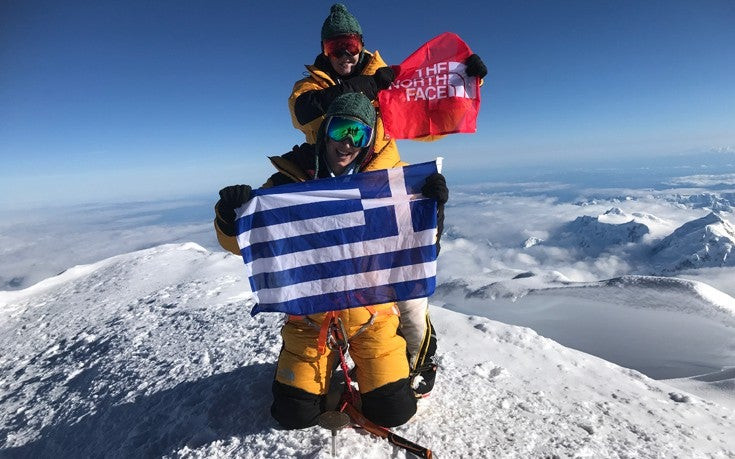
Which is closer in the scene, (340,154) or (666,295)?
(340,154)

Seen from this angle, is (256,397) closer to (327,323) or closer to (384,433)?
(327,323)

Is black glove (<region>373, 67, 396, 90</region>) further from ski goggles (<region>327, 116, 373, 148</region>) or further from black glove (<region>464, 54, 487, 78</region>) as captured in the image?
black glove (<region>464, 54, 487, 78</region>)

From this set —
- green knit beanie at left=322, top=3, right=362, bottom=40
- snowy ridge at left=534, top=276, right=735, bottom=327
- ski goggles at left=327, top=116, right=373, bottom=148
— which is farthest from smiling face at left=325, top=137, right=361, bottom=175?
snowy ridge at left=534, top=276, right=735, bottom=327

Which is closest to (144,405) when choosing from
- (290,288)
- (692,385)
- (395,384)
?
(290,288)

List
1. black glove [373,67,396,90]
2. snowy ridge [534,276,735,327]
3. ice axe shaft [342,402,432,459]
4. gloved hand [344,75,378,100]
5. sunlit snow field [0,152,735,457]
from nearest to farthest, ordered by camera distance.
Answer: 1. ice axe shaft [342,402,432,459]
2. sunlit snow field [0,152,735,457]
3. gloved hand [344,75,378,100]
4. black glove [373,67,396,90]
5. snowy ridge [534,276,735,327]

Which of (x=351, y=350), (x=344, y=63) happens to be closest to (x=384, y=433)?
(x=351, y=350)

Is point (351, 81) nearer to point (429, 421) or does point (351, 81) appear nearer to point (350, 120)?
point (350, 120)

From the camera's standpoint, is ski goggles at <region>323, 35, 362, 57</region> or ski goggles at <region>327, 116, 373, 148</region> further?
ski goggles at <region>323, 35, 362, 57</region>
